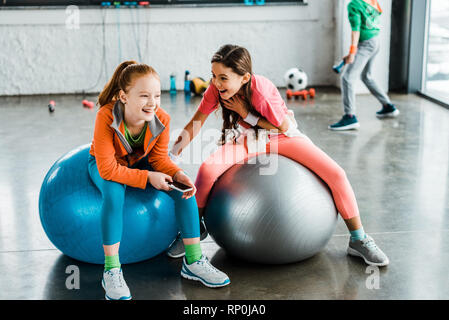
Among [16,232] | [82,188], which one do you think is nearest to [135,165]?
[82,188]

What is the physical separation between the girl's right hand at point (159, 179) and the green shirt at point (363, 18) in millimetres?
3607

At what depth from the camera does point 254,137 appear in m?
2.78

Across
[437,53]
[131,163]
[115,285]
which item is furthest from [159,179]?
[437,53]

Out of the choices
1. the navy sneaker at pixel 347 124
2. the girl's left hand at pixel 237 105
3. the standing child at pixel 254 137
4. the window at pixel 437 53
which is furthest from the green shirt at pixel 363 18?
the girl's left hand at pixel 237 105

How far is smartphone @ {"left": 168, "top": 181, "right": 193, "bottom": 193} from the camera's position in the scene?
8.05 ft

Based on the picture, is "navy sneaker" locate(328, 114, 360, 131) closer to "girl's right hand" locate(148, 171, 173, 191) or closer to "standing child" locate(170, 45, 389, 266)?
"standing child" locate(170, 45, 389, 266)

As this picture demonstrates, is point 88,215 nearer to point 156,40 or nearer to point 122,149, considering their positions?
point 122,149

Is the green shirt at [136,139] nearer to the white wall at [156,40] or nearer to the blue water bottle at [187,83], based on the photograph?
the blue water bottle at [187,83]

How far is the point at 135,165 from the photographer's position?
2617 mm

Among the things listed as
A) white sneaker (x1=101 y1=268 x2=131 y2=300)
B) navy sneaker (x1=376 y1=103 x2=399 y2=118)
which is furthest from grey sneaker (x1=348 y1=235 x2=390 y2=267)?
navy sneaker (x1=376 y1=103 x2=399 y2=118)

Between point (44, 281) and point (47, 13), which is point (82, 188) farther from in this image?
point (47, 13)

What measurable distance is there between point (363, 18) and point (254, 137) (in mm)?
3272

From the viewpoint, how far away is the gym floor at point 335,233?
2.46 meters

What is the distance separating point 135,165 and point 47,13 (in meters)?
6.27
